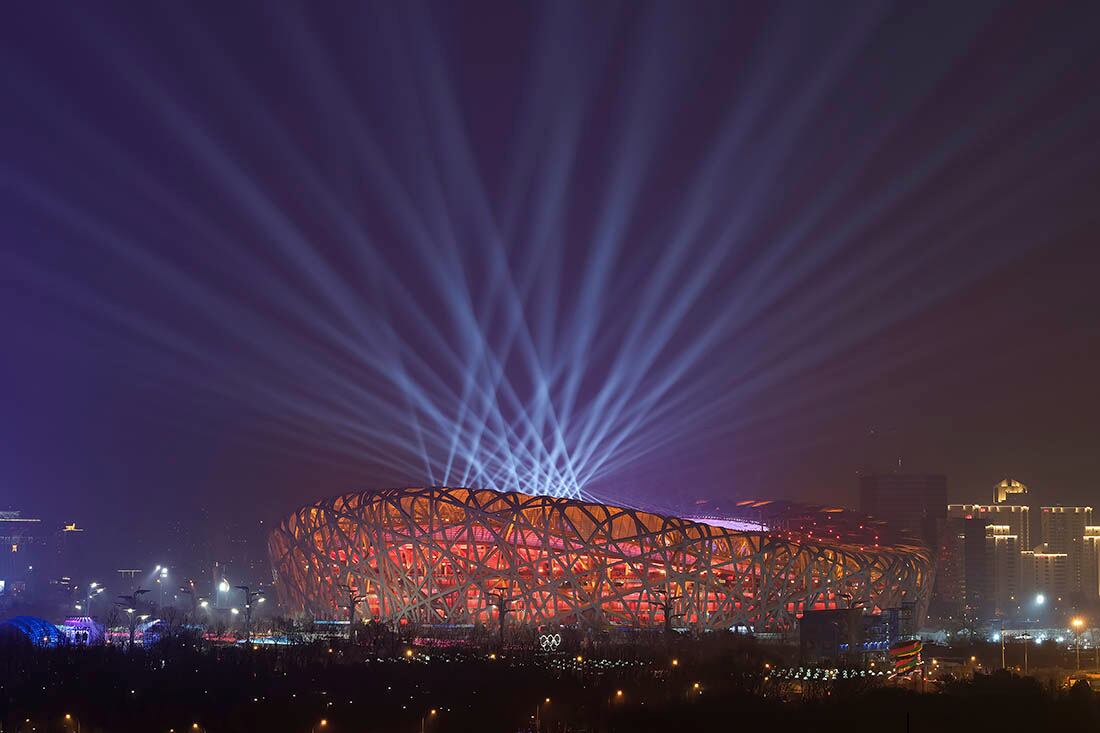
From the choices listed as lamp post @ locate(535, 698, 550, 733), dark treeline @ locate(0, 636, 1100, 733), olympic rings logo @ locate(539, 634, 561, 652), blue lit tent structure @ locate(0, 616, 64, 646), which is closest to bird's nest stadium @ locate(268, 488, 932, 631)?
olympic rings logo @ locate(539, 634, 561, 652)

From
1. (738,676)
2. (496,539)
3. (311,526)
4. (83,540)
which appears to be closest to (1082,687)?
(738,676)

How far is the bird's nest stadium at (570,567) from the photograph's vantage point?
8112 centimetres

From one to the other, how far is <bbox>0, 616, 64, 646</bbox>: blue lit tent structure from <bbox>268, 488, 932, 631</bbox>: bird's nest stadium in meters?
24.3

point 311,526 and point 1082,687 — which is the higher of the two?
point 311,526

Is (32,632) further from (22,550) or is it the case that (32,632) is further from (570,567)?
(22,550)

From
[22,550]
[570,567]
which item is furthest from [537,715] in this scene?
[22,550]

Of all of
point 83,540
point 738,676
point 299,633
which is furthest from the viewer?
point 83,540

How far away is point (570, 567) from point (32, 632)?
110ft

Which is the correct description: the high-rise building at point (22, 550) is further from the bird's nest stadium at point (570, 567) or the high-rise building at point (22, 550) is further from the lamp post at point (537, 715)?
the lamp post at point (537, 715)

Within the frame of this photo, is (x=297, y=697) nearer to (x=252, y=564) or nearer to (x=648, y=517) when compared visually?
(x=648, y=517)

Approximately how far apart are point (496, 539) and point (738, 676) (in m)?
33.6

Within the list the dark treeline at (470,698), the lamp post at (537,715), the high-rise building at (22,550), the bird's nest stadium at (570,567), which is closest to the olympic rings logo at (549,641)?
the bird's nest stadium at (570,567)

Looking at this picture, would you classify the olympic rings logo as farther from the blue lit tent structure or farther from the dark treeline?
the blue lit tent structure

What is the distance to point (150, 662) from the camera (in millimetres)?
54156
